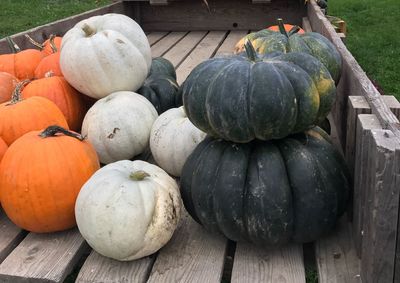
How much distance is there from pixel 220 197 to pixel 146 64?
1266 millimetres

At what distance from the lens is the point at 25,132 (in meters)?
2.31

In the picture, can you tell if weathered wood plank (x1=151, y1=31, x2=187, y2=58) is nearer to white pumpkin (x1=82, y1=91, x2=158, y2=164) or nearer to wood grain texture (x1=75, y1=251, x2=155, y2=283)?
white pumpkin (x1=82, y1=91, x2=158, y2=164)

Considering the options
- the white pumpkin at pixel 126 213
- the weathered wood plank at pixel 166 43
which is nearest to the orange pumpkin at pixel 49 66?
the white pumpkin at pixel 126 213

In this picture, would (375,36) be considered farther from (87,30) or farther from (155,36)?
(87,30)

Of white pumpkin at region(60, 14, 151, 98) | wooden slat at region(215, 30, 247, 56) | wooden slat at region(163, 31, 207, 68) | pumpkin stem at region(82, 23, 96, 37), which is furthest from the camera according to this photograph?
wooden slat at region(215, 30, 247, 56)

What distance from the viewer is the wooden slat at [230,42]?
446 cm

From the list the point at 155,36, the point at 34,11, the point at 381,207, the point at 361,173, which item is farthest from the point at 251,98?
the point at 34,11

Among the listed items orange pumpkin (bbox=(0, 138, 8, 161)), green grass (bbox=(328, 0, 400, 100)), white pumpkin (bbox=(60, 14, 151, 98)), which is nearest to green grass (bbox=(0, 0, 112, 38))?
green grass (bbox=(328, 0, 400, 100))

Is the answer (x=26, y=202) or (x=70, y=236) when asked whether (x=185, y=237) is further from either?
(x=26, y=202)

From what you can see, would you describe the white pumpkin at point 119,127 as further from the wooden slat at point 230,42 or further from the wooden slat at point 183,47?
the wooden slat at point 230,42

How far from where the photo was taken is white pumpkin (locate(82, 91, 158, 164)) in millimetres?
2434

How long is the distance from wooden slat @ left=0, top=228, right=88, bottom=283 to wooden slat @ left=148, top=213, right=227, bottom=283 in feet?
1.02

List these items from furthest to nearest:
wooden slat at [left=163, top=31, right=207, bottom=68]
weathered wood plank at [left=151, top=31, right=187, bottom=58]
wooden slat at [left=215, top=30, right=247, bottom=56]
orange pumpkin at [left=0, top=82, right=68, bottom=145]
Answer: weathered wood plank at [left=151, top=31, right=187, bottom=58] → wooden slat at [left=215, top=30, right=247, bottom=56] → wooden slat at [left=163, top=31, right=207, bottom=68] → orange pumpkin at [left=0, top=82, right=68, bottom=145]

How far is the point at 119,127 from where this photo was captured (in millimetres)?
2430
